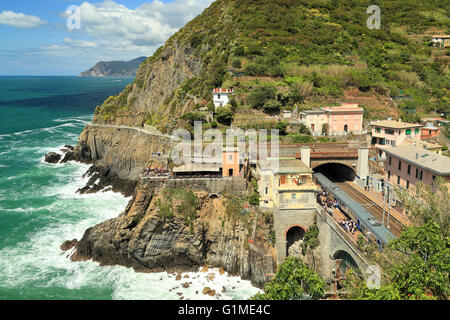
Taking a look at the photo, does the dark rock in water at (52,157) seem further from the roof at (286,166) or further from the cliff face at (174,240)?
the roof at (286,166)

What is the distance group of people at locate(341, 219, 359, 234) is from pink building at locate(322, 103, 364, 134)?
18103 millimetres

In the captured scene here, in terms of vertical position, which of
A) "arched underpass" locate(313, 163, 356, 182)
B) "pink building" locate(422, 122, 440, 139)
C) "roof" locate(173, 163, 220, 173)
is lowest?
"arched underpass" locate(313, 163, 356, 182)

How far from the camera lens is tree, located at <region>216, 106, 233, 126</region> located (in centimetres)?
3866

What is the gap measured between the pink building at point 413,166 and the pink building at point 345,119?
10043 mm

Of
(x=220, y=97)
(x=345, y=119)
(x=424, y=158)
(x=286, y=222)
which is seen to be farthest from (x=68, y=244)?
(x=345, y=119)

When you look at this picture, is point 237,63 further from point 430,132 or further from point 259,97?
point 430,132

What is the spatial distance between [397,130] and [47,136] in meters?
76.0

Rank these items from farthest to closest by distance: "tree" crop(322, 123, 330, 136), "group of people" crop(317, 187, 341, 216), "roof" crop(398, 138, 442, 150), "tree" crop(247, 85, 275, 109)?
"tree" crop(247, 85, 275, 109) → "tree" crop(322, 123, 330, 136) → "roof" crop(398, 138, 442, 150) → "group of people" crop(317, 187, 341, 216)

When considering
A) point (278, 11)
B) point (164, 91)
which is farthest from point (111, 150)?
point (278, 11)

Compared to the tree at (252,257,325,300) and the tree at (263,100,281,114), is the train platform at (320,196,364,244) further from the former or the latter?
the tree at (263,100,281,114)

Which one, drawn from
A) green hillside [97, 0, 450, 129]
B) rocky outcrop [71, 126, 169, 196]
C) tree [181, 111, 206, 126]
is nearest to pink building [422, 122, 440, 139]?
green hillside [97, 0, 450, 129]

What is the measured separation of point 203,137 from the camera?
1462 inches

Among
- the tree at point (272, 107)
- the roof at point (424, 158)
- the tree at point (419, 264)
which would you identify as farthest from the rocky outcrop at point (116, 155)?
the tree at point (419, 264)

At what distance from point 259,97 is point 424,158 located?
2119cm
